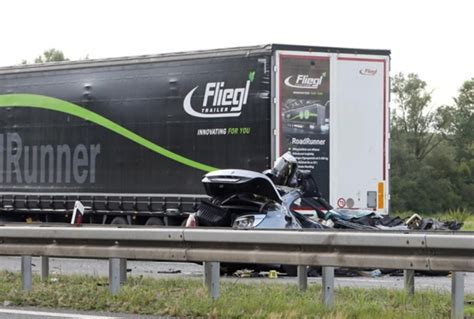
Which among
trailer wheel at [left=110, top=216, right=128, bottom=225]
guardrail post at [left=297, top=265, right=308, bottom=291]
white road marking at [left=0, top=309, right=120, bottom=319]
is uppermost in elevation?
guardrail post at [left=297, top=265, right=308, bottom=291]

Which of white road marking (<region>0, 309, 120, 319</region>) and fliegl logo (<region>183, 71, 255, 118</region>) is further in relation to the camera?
fliegl logo (<region>183, 71, 255, 118</region>)

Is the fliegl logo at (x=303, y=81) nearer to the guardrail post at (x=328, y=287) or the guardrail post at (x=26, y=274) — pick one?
the guardrail post at (x=26, y=274)

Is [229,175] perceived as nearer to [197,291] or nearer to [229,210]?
[229,210]

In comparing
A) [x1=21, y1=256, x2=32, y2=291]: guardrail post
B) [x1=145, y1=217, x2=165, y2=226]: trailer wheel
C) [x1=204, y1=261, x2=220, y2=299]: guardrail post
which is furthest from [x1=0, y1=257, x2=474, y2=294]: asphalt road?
[x1=145, y1=217, x2=165, y2=226]: trailer wheel

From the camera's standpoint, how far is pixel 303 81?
63.5 feet

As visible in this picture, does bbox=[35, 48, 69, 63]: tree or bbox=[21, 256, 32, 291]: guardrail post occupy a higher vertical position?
bbox=[35, 48, 69, 63]: tree

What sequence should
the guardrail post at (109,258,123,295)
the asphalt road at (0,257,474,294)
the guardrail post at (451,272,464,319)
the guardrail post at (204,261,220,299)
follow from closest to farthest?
the guardrail post at (451,272,464,319) → the guardrail post at (204,261,220,299) → the guardrail post at (109,258,123,295) → the asphalt road at (0,257,474,294)

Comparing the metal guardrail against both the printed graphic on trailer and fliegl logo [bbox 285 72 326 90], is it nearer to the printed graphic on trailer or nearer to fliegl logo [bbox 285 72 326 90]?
the printed graphic on trailer

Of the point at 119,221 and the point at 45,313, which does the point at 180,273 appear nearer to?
the point at 45,313

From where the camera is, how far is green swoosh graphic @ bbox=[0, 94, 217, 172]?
68.4 feet

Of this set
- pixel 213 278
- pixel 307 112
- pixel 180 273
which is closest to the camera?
→ pixel 213 278

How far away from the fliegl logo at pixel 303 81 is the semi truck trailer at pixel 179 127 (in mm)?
17

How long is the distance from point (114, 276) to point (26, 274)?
3.64ft

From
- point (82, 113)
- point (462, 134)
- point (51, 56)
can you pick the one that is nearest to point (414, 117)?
point (462, 134)
